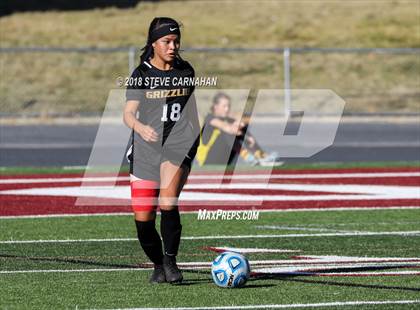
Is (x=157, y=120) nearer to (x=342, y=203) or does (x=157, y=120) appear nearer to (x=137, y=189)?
(x=137, y=189)

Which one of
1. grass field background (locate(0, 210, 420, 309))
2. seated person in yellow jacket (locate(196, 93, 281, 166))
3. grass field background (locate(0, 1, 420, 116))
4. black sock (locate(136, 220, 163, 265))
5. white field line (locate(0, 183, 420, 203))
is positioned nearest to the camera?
grass field background (locate(0, 210, 420, 309))

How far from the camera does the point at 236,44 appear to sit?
1305 inches

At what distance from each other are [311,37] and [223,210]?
2048 cm

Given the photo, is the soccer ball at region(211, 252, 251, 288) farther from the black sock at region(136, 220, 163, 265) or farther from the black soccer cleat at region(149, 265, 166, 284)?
the black sock at region(136, 220, 163, 265)

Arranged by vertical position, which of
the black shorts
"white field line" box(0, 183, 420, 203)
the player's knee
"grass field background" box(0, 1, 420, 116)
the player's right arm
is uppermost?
the player's right arm

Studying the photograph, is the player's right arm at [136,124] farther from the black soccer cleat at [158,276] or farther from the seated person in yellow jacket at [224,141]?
the seated person in yellow jacket at [224,141]

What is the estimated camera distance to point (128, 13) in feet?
124

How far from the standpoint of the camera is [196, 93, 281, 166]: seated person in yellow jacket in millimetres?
18531

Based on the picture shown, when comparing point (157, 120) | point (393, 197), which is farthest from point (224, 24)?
point (157, 120)

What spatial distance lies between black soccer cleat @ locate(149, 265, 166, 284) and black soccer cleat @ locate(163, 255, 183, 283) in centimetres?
5

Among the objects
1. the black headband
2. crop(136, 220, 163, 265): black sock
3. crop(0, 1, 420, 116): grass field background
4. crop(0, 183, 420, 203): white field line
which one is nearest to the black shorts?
crop(136, 220, 163, 265): black sock

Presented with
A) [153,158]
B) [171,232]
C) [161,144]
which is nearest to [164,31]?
[161,144]

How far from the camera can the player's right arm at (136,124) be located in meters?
8.70

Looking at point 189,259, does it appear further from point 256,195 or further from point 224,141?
point 224,141
